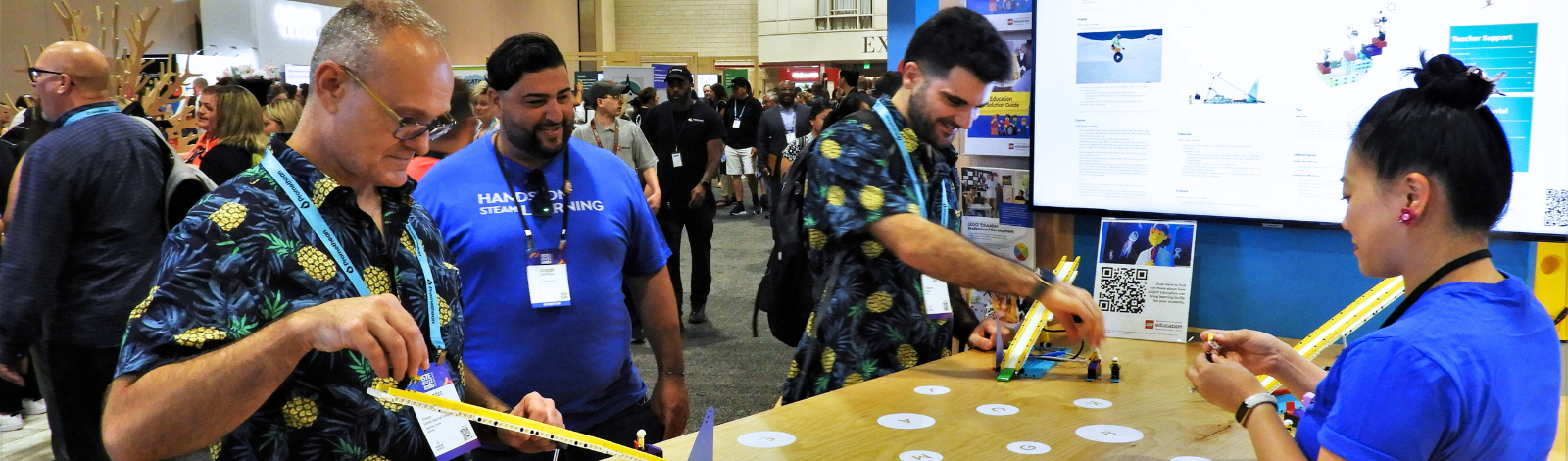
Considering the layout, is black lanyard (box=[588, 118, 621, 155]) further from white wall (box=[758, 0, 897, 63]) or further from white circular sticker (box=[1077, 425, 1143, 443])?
white wall (box=[758, 0, 897, 63])

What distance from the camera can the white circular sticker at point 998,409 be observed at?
6.88 feet

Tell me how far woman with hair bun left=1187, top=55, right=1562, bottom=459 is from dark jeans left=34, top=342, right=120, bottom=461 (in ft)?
10.3

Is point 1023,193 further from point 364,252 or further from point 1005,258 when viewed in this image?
point 364,252

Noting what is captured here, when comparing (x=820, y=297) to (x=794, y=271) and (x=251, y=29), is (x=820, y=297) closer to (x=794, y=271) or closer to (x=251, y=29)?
(x=794, y=271)

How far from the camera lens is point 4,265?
2.88m

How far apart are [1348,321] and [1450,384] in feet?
3.92

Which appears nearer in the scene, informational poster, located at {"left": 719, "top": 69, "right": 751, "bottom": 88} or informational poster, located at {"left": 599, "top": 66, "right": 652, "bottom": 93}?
informational poster, located at {"left": 599, "top": 66, "right": 652, "bottom": 93}

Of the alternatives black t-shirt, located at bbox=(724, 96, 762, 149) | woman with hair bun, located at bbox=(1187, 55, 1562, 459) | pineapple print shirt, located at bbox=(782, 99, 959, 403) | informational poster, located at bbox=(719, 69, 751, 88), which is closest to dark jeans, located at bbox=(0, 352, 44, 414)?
pineapple print shirt, located at bbox=(782, 99, 959, 403)

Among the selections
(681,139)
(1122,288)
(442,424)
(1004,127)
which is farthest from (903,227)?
(681,139)

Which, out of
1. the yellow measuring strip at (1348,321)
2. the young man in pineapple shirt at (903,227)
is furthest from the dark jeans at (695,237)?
the yellow measuring strip at (1348,321)

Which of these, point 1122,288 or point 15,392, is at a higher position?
point 1122,288

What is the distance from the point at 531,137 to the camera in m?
2.37

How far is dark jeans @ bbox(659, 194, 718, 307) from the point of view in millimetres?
6523

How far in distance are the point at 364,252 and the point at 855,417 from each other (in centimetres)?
99
